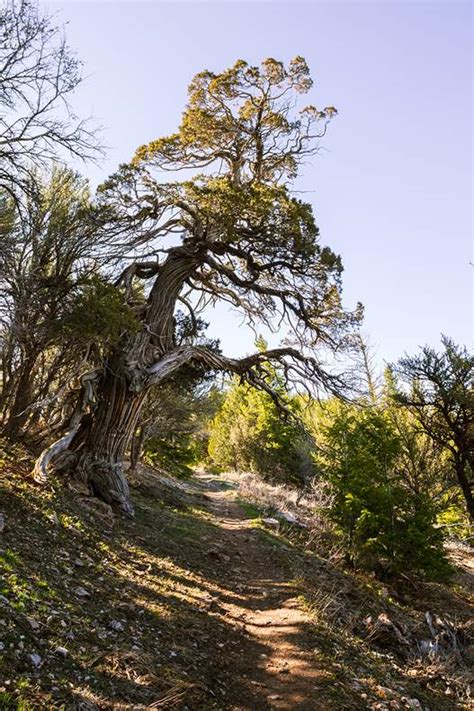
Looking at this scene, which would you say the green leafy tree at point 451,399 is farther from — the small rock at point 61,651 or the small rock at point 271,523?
the small rock at point 61,651

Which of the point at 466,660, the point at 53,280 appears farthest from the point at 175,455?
the point at 466,660

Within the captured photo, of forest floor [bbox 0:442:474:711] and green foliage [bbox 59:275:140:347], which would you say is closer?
forest floor [bbox 0:442:474:711]

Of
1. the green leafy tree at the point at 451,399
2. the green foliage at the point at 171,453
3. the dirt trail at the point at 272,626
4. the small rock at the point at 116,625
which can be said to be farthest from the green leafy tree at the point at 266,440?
the small rock at the point at 116,625

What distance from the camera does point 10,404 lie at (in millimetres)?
9734

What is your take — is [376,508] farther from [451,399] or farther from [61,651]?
[61,651]

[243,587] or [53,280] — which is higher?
[53,280]

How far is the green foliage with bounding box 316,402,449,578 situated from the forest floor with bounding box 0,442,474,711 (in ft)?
4.30

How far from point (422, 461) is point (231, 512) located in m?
7.07

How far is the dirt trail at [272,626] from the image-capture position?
3.94 m

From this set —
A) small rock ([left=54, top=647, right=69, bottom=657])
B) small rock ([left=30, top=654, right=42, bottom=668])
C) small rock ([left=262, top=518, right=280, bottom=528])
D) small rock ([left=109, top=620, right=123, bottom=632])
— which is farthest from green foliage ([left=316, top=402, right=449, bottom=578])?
small rock ([left=30, top=654, right=42, bottom=668])

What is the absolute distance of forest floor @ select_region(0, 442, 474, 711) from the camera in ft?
10.4

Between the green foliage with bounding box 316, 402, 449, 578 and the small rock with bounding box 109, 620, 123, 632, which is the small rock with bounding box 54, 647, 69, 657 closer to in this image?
the small rock with bounding box 109, 620, 123, 632

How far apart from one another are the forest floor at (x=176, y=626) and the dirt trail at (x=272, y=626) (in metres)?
0.02

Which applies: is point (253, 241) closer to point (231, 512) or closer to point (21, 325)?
point (21, 325)
